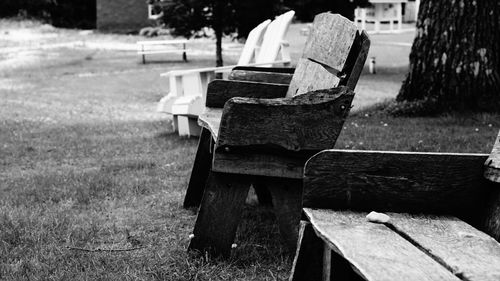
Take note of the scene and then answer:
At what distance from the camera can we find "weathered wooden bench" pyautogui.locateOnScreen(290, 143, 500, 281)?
245cm

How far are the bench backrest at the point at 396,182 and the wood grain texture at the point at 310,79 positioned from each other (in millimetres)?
1050

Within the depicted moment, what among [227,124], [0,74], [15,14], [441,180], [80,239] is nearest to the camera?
[441,180]

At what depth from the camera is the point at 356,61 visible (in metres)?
3.46

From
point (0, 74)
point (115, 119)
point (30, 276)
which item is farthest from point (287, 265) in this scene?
point (0, 74)

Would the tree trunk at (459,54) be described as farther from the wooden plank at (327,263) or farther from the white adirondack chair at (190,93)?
the wooden plank at (327,263)

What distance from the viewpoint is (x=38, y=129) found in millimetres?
9312

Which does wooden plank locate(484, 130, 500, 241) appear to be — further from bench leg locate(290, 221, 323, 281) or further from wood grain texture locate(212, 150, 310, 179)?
wood grain texture locate(212, 150, 310, 179)

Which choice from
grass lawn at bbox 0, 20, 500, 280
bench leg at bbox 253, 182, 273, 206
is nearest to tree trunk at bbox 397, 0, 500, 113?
grass lawn at bbox 0, 20, 500, 280

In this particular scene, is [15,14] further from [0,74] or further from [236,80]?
[236,80]

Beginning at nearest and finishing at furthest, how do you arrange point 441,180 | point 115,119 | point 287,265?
point 441,180 → point 287,265 → point 115,119

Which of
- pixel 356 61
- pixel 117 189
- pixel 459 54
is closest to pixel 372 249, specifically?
pixel 356 61

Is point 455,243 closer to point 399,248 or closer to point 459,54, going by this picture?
point 399,248

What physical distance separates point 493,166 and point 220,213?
1.49 m

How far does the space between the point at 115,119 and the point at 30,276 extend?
714cm
